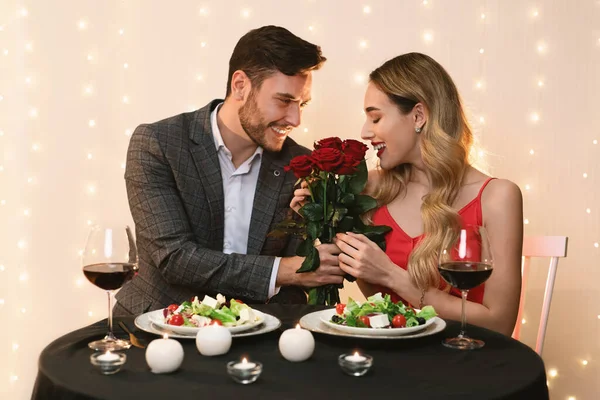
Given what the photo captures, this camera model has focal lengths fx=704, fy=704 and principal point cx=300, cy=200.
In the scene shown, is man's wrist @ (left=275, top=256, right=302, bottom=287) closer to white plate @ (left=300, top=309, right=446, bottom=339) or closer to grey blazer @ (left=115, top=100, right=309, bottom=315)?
grey blazer @ (left=115, top=100, right=309, bottom=315)

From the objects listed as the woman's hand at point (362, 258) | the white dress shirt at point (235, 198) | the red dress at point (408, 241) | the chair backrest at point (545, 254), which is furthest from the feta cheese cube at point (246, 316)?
the chair backrest at point (545, 254)

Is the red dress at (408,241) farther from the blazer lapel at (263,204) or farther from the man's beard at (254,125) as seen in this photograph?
the man's beard at (254,125)

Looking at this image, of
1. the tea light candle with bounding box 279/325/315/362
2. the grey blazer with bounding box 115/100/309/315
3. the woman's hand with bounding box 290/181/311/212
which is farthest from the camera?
the grey blazer with bounding box 115/100/309/315

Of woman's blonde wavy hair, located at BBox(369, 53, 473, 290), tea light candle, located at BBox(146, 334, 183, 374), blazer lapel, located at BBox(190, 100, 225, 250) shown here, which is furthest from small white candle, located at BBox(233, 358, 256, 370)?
blazer lapel, located at BBox(190, 100, 225, 250)

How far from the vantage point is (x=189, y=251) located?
2168 millimetres

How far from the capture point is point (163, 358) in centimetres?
115

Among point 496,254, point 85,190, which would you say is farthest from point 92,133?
point 496,254

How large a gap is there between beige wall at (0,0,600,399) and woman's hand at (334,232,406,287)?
1149 mm

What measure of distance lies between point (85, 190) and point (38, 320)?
628 millimetres

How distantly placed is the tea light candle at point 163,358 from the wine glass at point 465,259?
1.72ft

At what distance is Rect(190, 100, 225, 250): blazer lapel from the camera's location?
92.3 inches

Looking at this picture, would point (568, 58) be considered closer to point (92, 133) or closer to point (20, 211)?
point (92, 133)

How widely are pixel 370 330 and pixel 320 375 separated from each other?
0.73ft

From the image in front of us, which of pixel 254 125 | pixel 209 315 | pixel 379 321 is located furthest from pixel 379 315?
pixel 254 125
